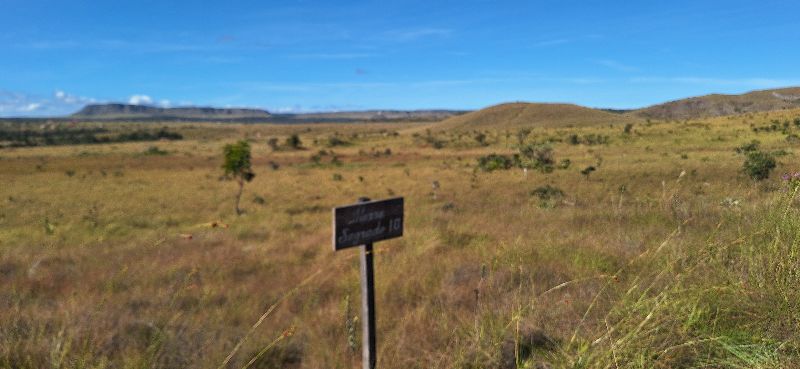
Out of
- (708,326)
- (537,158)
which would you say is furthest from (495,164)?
(708,326)

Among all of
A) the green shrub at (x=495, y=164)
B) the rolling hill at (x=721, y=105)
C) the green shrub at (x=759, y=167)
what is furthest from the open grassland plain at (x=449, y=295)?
the rolling hill at (x=721, y=105)

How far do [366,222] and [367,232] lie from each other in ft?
0.24

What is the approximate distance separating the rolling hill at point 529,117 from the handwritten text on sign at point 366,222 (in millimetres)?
112615

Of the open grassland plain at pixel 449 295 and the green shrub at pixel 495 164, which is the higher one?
the open grassland plain at pixel 449 295

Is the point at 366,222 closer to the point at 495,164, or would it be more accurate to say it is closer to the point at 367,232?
the point at 367,232

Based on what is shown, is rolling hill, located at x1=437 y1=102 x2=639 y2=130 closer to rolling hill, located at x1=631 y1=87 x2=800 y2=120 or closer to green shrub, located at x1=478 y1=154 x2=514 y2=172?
rolling hill, located at x1=631 y1=87 x2=800 y2=120

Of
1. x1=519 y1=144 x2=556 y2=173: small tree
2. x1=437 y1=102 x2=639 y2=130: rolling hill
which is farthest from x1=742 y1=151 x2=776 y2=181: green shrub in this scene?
x1=437 y1=102 x2=639 y2=130: rolling hill

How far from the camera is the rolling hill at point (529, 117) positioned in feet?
386

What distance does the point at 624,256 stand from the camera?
6656mm

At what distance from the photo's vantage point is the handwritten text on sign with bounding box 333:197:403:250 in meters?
3.54

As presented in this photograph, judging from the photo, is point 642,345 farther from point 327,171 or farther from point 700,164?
point 327,171

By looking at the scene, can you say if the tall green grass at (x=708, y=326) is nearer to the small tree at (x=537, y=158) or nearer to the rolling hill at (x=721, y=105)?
the small tree at (x=537, y=158)

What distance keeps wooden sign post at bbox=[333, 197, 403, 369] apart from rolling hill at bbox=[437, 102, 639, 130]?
112654mm

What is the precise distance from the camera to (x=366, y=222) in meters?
3.75
